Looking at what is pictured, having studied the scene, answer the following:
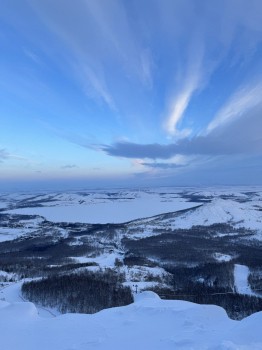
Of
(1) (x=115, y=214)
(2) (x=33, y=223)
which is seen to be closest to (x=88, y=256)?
(2) (x=33, y=223)

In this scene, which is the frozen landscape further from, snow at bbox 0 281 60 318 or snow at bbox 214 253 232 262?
snow at bbox 214 253 232 262

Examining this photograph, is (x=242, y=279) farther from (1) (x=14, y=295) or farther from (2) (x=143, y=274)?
(1) (x=14, y=295)

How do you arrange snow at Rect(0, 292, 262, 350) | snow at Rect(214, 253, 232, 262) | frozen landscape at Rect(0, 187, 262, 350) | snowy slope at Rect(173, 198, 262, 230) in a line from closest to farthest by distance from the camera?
snow at Rect(0, 292, 262, 350)
frozen landscape at Rect(0, 187, 262, 350)
snow at Rect(214, 253, 232, 262)
snowy slope at Rect(173, 198, 262, 230)

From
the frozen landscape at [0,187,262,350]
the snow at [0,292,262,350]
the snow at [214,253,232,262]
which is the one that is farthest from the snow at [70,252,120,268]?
the snow at [0,292,262,350]

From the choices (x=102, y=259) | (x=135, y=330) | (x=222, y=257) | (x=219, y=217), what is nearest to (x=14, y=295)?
(x=135, y=330)

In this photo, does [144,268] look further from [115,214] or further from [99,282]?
[115,214]
